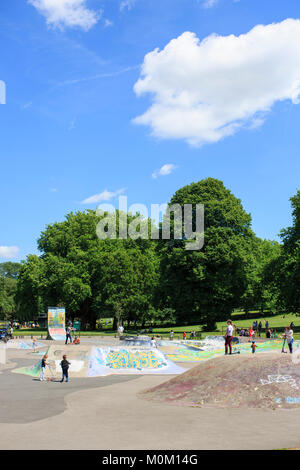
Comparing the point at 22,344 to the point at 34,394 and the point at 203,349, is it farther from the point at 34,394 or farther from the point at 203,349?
the point at 34,394

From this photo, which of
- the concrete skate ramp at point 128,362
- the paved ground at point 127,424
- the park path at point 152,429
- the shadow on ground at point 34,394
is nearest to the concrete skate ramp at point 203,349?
the concrete skate ramp at point 128,362

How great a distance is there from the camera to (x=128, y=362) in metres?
31.3

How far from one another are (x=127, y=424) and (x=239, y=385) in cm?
570

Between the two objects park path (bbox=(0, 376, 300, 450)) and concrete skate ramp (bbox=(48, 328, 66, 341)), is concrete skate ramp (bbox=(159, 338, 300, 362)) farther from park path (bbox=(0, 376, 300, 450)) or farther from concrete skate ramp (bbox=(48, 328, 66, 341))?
park path (bbox=(0, 376, 300, 450))

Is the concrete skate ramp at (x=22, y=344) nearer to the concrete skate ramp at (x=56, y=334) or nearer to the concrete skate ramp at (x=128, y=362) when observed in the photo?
the concrete skate ramp at (x=56, y=334)

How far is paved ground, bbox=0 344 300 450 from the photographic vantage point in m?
11.4

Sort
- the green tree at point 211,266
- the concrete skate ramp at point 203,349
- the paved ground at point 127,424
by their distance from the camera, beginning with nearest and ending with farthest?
the paved ground at point 127,424
the concrete skate ramp at point 203,349
the green tree at point 211,266

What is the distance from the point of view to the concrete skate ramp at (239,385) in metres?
16.7

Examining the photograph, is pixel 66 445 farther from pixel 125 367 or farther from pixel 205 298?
pixel 205 298

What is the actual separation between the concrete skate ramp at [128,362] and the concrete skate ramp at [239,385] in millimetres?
10456

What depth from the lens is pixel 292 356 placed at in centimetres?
1942

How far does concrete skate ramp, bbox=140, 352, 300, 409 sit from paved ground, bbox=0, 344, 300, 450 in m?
0.87

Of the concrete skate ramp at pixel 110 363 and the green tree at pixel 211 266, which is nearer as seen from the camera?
the concrete skate ramp at pixel 110 363

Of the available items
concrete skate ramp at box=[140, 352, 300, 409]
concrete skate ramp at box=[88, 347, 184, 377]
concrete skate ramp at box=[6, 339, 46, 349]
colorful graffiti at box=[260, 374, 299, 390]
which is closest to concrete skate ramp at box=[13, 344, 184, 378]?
concrete skate ramp at box=[88, 347, 184, 377]
